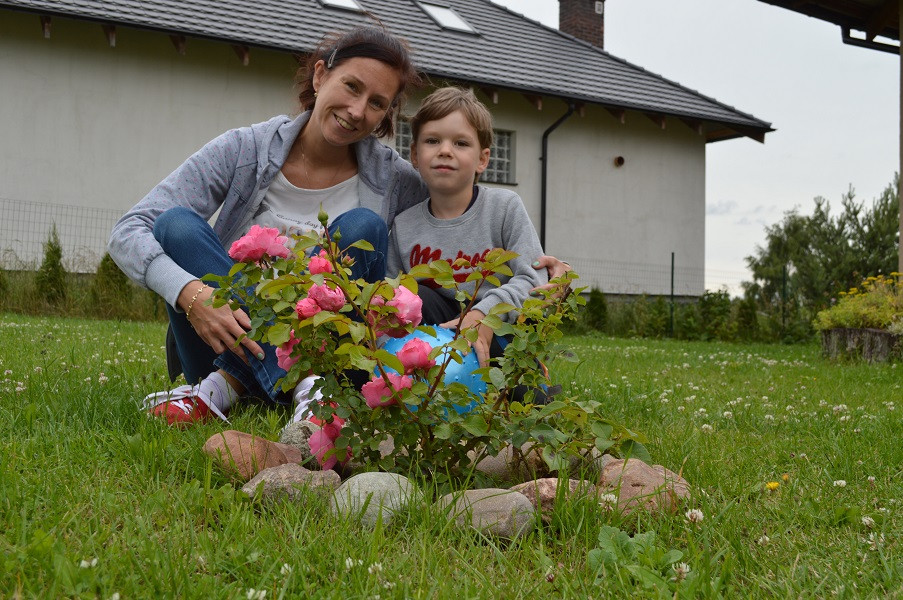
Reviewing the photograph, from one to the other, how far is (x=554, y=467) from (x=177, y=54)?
1366 centimetres

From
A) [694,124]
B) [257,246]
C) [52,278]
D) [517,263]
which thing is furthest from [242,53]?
[257,246]

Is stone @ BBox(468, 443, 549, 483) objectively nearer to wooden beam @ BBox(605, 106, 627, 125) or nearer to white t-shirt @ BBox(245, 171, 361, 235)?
white t-shirt @ BBox(245, 171, 361, 235)

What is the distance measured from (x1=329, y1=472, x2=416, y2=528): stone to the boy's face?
1.64 meters

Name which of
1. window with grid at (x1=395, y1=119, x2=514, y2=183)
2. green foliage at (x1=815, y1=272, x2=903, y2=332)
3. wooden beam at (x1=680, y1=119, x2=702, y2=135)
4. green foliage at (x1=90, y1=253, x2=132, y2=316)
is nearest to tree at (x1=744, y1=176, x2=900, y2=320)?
wooden beam at (x1=680, y1=119, x2=702, y2=135)

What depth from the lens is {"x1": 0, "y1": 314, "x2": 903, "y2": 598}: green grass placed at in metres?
1.45

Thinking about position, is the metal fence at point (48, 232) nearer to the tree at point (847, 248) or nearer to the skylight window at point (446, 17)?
the skylight window at point (446, 17)

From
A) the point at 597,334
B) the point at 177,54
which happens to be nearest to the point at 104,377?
the point at 597,334

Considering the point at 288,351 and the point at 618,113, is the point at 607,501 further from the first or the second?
the point at 618,113

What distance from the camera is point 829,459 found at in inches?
106

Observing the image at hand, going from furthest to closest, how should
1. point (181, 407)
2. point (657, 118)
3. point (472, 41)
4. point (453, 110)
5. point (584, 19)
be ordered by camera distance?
point (584, 19) → point (657, 118) → point (472, 41) → point (453, 110) → point (181, 407)

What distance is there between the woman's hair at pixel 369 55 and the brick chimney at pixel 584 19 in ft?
60.4

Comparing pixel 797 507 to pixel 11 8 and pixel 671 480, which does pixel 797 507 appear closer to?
pixel 671 480

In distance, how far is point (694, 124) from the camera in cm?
1825

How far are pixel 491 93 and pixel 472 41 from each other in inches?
74.1
